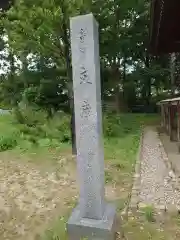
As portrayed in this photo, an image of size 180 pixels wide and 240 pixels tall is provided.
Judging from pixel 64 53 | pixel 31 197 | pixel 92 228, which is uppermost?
pixel 64 53

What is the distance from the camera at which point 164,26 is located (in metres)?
6.78

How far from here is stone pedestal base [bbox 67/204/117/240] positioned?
2648 millimetres

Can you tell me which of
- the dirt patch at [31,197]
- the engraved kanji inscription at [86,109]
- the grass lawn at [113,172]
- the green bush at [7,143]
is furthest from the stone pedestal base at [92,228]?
the green bush at [7,143]

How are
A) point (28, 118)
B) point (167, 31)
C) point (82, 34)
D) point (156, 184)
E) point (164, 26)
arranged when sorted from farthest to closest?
point (28, 118) < point (167, 31) < point (164, 26) < point (156, 184) < point (82, 34)

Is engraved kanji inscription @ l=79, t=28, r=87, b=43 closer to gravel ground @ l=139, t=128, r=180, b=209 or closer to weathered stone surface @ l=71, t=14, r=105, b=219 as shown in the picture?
weathered stone surface @ l=71, t=14, r=105, b=219

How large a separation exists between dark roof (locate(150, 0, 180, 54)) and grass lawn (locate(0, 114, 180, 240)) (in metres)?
3.10

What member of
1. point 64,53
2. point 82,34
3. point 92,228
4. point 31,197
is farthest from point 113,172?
point 82,34

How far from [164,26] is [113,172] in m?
3.93

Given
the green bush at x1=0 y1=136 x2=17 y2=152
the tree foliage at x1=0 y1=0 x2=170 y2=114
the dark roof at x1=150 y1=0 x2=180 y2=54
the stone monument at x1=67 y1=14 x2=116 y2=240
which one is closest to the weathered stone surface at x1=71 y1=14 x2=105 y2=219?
the stone monument at x1=67 y1=14 x2=116 y2=240

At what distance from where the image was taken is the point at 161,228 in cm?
312

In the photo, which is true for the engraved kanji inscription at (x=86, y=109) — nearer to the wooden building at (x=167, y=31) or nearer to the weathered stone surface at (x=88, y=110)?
the weathered stone surface at (x=88, y=110)

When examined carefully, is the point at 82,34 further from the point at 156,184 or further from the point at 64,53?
the point at 64,53

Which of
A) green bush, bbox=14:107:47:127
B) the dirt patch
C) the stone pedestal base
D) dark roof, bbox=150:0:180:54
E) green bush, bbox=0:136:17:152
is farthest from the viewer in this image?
green bush, bbox=14:107:47:127

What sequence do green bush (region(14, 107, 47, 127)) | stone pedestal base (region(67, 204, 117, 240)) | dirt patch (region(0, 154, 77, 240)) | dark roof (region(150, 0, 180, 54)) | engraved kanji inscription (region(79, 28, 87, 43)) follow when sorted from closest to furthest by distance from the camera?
1. engraved kanji inscription (region(79, 28, 87, 43))
2. stone pedestal base (region(67, 204, 117, 240))
3. dirt patch (region(0, 154, 77, 240))
4. dark roof (region(150, 0, 180, 54))
5. green bush (region(14, 107, 47, 127))
